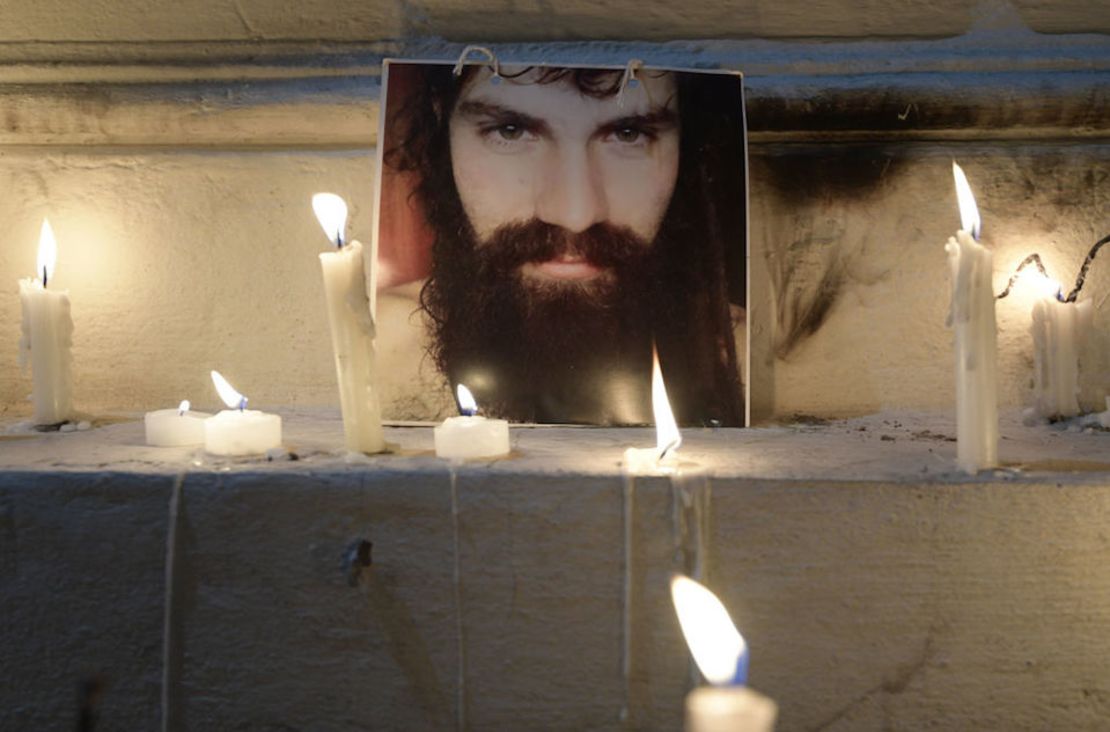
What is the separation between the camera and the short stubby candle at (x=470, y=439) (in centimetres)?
127

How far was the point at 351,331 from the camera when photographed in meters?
1.31

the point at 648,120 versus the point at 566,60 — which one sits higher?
the point at 566,60

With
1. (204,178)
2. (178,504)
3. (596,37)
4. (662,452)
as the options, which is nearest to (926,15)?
(596,37)

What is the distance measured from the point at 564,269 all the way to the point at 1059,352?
2.50ft

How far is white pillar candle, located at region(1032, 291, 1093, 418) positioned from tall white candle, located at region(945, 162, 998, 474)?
0.41 m

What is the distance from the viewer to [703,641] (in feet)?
2.02

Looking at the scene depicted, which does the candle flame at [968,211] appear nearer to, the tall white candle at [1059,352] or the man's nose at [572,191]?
the tall white candle at [1059,352]

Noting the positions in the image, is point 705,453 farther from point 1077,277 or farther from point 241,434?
point 1077,277

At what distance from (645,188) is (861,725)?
2.77ft

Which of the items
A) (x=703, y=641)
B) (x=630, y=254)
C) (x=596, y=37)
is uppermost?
(x=596, y=37)

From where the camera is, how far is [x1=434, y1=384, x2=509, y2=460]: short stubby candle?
1.27 metres

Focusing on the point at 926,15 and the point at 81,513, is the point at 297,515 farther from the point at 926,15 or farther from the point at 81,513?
the point at 926,15

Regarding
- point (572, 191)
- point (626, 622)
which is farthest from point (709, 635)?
point (572, 191)

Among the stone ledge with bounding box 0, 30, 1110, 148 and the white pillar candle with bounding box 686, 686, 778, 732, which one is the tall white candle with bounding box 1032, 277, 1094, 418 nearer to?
the stone ledge with bounding box 0, 30, 1110, 148
